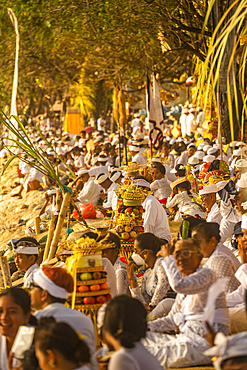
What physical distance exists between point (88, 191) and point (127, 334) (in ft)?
25.1

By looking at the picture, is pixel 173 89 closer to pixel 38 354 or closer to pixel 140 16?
pixel 140 16

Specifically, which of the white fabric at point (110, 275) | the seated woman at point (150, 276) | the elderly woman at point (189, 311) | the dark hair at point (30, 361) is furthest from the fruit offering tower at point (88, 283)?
the dark hair at point (30, 361)

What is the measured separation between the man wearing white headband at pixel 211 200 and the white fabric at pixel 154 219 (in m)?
0.64

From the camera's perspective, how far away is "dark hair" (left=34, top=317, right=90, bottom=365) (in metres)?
2.38

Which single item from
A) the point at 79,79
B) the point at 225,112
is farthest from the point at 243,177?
the point at 79,79

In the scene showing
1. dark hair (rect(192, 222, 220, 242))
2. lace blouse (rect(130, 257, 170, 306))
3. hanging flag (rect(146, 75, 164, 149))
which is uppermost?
hanging flag (rect(146, 75, 164, 149))

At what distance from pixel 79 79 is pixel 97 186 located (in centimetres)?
1564

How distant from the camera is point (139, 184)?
22.7 feet

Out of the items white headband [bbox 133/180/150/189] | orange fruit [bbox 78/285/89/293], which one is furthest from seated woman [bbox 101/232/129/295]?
white headband [bbox 133/180/150/189]

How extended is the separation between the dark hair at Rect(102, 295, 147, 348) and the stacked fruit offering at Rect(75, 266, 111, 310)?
3.90ft

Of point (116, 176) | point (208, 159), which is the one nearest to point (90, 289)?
point (116, 176)

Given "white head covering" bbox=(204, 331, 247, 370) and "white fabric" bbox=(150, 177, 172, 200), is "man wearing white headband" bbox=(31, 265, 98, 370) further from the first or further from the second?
"white fabric" bbox=(150, 177, 172, 200)

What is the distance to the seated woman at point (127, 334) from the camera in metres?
2.37

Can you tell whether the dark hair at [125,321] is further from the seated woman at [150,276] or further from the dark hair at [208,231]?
the seated woman at [150,276]
